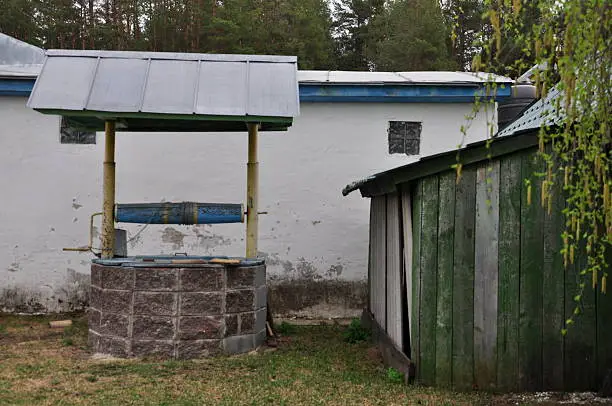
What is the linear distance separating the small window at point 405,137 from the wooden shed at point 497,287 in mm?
4311

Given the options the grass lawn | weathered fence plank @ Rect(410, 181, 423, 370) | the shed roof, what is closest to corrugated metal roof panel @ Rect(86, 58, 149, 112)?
the shed roof

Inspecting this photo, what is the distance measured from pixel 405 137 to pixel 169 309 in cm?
499

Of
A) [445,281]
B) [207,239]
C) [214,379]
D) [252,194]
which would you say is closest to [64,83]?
[252,194]

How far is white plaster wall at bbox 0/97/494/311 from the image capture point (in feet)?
33.3

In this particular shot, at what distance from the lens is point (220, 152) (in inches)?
405

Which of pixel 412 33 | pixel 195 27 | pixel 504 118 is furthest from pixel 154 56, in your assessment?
pixel 412 33

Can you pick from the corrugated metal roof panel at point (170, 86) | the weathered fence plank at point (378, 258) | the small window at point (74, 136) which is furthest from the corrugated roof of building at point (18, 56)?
the weathered fence plank at point (378, 258)

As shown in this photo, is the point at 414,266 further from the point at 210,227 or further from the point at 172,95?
the point at 210,227

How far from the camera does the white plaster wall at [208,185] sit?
10.1 m

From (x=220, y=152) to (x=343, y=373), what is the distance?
472cm

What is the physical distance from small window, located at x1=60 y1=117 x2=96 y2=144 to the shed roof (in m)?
2.31

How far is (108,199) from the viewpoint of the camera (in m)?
7.60

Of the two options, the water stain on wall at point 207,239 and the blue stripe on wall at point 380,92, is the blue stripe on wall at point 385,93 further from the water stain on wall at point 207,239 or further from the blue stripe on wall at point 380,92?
the water stain on wall at point 207,239

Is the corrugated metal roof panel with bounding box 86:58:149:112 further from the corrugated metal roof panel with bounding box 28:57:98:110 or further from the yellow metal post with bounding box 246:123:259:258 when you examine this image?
the yellow metal post with bounding box 246:123:259:258
